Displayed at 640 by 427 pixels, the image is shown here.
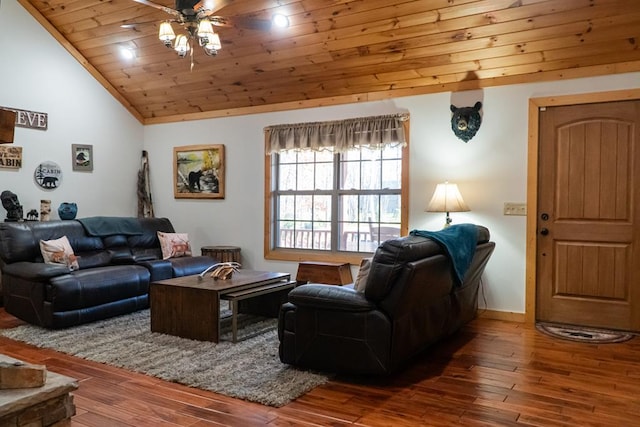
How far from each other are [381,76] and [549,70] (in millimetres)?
1622

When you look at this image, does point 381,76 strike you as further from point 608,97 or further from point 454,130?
point 608,97

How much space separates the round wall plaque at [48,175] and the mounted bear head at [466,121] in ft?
15.7

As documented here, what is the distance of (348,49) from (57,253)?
3.50 meters

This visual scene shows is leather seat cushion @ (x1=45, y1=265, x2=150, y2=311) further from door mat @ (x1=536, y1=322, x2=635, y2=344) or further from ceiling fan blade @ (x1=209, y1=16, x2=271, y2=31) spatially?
door mat @ (x1=536, y1=322, x2=635, y2=344)

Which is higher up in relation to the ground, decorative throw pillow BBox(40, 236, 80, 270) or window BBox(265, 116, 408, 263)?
window BBox(265, 116, 408, 263)

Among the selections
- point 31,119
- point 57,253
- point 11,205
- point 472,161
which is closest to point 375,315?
point 472,161

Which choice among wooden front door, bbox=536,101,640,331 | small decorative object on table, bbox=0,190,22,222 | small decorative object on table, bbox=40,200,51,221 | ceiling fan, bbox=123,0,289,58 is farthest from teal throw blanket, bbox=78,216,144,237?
wooden front door, bbox=536,101,640,331

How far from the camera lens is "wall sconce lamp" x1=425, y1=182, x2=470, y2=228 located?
15.9 feet

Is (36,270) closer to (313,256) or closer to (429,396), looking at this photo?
(313,256)

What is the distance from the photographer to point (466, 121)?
5.04 meters

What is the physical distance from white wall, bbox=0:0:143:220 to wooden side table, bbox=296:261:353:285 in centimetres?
301

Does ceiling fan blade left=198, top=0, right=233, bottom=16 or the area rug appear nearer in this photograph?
the area rug

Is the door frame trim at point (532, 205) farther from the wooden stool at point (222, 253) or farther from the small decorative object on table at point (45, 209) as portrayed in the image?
the small decorative object on table at point (45, 209)

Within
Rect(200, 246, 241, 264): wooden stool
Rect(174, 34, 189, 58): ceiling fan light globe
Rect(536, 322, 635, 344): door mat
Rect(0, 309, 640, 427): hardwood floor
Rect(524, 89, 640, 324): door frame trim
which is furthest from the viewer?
Rect(200, 246, 241, 264): wooden stool
